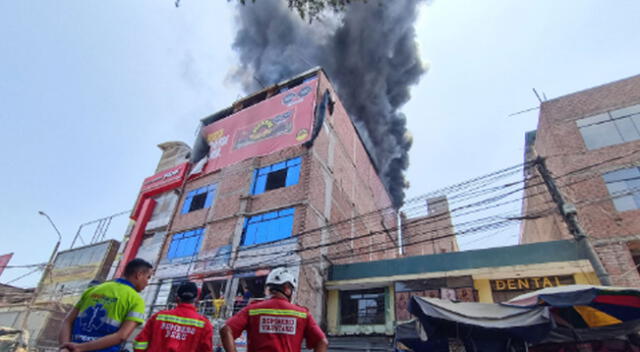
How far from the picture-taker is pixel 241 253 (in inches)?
648

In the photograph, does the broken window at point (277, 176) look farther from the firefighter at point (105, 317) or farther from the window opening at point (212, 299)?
the firefighter at point (105, 317)

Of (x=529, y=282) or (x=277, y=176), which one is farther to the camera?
(x=277, y=176)

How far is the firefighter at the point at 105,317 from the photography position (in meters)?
2.69

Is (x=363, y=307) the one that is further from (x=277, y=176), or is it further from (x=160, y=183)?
(x=160, y=183)

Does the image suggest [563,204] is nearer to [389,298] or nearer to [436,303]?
[436,303]

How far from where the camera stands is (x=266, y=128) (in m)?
21.0

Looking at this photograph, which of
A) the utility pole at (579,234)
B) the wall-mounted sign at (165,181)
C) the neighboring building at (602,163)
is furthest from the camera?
the wall-mounted sign at (165,181)

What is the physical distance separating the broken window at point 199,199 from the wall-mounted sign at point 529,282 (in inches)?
628

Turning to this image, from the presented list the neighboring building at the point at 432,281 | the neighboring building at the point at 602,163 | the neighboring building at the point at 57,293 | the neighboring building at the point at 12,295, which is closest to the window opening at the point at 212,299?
the neighboring building at the point at 432,281

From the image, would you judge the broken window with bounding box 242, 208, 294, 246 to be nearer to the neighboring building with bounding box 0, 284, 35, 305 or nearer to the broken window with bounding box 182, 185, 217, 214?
the broken window with bounding box 182, 185, 217, 214

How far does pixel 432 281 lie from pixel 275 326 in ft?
40.3

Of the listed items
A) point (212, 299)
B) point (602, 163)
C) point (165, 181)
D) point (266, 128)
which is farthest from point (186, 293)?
point (165, 181)

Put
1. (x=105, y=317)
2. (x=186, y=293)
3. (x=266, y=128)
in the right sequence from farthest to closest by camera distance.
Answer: (x=266, y=128) → (x=186, y=293) → (x=105, y=317)

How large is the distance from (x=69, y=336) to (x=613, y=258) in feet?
50.3
